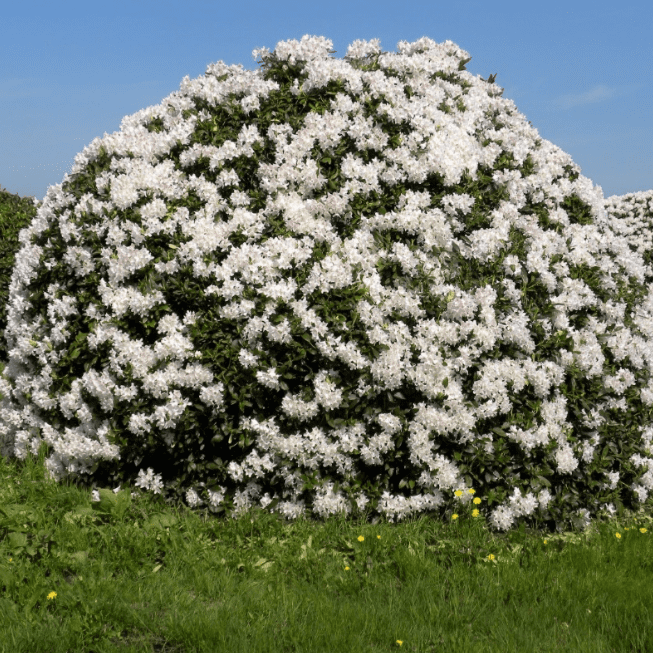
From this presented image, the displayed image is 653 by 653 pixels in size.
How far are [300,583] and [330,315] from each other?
2135 mm

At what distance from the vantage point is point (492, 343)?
6.03m

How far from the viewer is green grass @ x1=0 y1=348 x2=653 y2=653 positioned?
4.50 m

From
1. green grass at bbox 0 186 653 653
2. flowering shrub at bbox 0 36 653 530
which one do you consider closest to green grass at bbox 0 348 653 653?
green grass at bbox 0 186 653 653

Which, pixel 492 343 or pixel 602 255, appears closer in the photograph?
pixel 492 343

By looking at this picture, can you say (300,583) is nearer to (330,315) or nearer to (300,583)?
(300,583)

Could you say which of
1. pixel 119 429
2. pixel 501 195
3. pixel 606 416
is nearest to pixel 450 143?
pixel 501 195

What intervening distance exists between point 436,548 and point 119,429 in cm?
295

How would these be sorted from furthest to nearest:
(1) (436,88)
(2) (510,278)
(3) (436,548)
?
(1) (436,88) → (2) (510,278) → (3) (436,548)

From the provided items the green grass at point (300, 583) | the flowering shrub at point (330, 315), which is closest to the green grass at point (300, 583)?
the green grass at point (300, 583)

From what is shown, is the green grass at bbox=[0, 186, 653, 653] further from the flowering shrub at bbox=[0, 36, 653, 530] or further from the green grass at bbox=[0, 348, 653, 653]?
the flowering shrub at bbox=[0, 36, 653, 530]

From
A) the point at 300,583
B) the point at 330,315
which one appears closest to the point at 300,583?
the point at 300,583

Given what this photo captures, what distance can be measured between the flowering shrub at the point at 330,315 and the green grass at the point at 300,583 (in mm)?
309

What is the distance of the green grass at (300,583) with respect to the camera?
14.8 ft

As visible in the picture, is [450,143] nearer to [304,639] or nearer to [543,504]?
[543,504]
